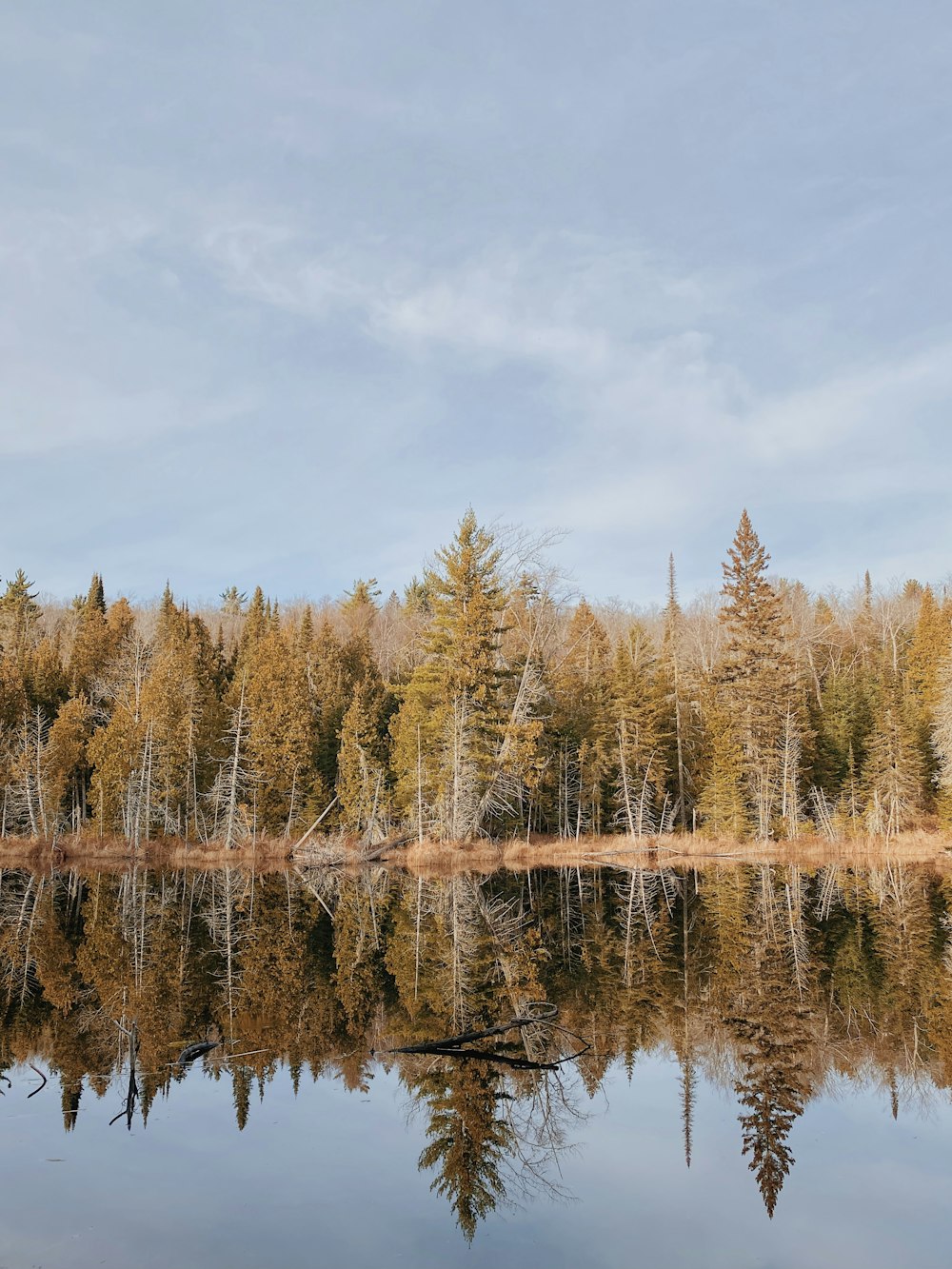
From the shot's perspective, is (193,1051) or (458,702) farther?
(458,702)

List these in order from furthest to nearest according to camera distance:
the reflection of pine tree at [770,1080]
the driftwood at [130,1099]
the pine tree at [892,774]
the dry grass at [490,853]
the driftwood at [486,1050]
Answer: the pine tree at [892,774]
the dry grass at [490,853]
the driftwood at [486,1050]
the driftwood at [130,1099]
the reflection of pine tree at [770,1080]

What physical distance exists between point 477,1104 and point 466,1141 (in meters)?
0.91

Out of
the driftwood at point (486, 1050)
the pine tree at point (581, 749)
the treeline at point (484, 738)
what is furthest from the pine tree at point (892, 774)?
the driftwood at point (486, 1050)

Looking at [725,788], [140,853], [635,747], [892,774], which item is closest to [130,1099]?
[140,853]

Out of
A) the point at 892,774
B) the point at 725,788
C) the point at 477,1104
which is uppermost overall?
the point at 892,774

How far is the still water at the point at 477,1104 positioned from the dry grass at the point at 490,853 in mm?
25068

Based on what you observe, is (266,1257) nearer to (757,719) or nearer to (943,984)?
(943,984)

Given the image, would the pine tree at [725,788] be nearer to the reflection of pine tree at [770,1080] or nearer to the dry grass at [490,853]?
the dry grass at [490,853]

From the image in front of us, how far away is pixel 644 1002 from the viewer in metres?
15.6

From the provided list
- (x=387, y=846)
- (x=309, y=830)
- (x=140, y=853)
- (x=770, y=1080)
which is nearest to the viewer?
(x=770, y=1080)

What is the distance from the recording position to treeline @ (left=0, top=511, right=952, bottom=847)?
4781 centimetres

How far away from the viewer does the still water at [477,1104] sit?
793cm

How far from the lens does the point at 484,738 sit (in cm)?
4703

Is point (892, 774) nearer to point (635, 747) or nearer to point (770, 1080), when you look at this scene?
point (635, 747)
